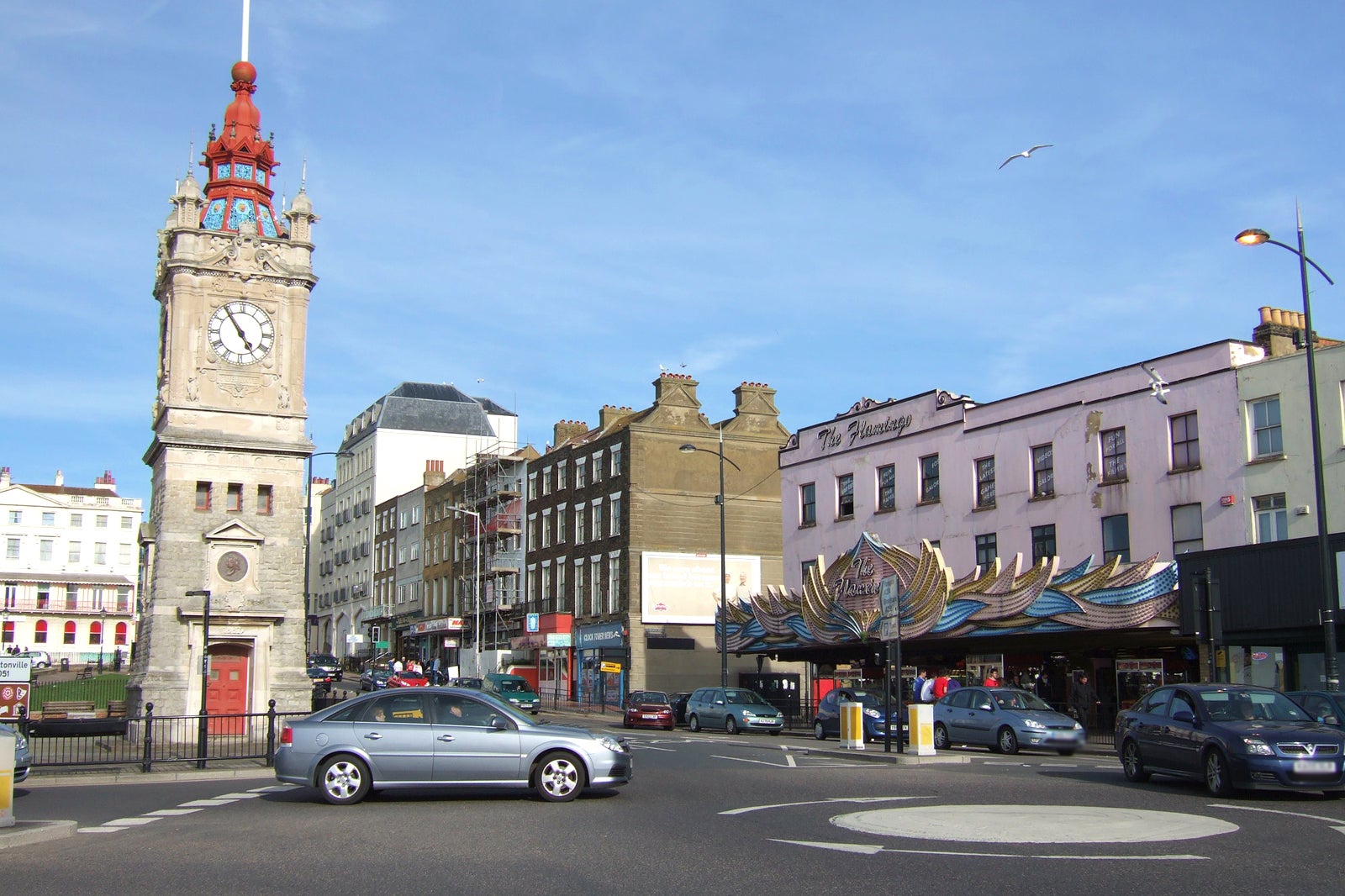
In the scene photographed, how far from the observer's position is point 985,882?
9680mm

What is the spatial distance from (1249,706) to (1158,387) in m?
18.4

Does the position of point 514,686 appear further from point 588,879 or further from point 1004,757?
point 588,879

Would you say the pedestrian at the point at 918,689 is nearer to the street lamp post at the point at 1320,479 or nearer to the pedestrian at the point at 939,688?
the pedestrian at the point at 939,688

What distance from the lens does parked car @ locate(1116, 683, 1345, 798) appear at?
15.3 meters

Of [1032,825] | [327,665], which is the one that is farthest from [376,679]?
[1032,825]

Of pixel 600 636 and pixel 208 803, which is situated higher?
pixel 600 636

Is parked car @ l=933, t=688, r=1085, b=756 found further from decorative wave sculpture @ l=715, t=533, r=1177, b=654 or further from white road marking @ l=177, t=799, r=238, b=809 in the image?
white road marking @ l=177, t=799, r=238, b=809

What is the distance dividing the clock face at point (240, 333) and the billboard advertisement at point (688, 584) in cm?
2265

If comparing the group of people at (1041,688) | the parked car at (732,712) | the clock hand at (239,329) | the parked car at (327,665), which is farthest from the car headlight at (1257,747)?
the parked car at (327,665)

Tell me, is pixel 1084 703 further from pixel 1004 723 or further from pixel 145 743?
pixel 145 743

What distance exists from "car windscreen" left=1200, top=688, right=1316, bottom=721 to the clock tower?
2789cm

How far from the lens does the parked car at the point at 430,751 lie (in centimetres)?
1553

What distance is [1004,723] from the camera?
2780 centimetres

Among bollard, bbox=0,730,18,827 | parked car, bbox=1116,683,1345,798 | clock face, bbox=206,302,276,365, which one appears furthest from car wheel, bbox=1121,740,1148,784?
clock face, bbox=206,302,276,365
